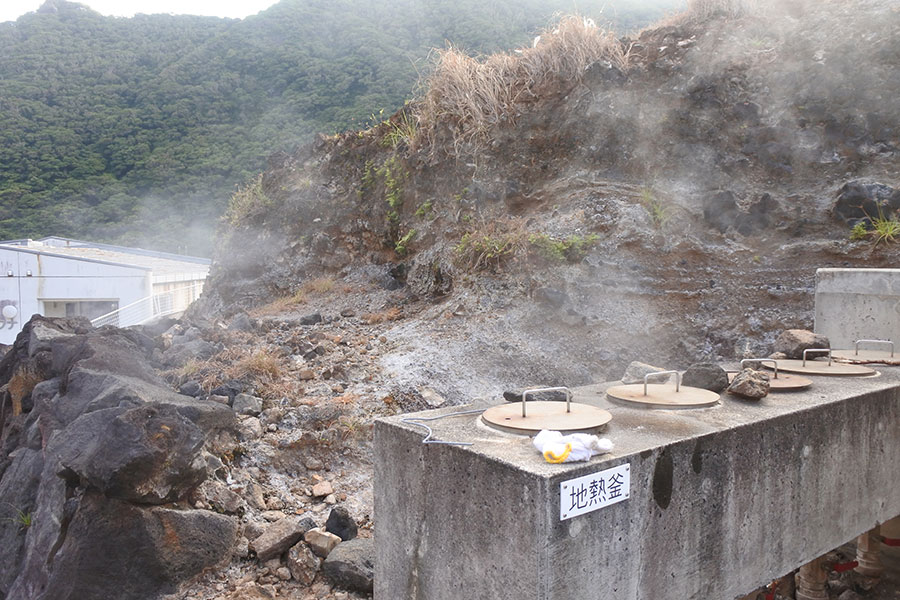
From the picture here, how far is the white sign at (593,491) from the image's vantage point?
203cm

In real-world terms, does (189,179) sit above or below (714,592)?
above

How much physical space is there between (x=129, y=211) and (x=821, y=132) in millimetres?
29357

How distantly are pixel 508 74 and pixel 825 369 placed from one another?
632 cm

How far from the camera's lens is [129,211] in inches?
1145

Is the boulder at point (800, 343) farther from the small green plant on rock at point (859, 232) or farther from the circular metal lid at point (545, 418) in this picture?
the small green plant on rock at point (859, 232)

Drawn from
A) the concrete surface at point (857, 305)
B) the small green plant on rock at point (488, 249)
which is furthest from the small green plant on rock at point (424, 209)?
the concrete surface at point (857, 305)

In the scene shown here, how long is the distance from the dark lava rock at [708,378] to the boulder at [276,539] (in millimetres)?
2494

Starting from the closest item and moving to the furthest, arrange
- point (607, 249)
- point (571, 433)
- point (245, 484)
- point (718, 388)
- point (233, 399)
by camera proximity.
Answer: point (571, 433) → point (718, 388) → point (245, 484) → point (233, 399) → point (607, 249)

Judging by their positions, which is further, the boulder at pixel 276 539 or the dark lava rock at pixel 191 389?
the dark lava rock at pixel 191 389

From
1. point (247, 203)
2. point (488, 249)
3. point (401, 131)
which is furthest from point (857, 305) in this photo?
point (247, 203)

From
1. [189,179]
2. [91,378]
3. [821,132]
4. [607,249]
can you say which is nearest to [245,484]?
[91,378]

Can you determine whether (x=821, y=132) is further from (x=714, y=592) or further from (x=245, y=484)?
(x=245, y=484)

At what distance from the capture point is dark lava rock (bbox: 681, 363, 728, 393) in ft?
11.1

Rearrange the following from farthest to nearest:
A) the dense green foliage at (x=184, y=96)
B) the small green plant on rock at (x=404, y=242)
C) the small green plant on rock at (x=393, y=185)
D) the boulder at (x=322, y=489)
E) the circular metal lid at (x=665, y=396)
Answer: the dense green foliage at (x=184, y=96) → the small green plant on rock at (x=393, y=185) → the small green plant on rock at (x=404, y=242) → the boulder at (x=322, y=489) → the circular metal lid at (x=665, y=396)
